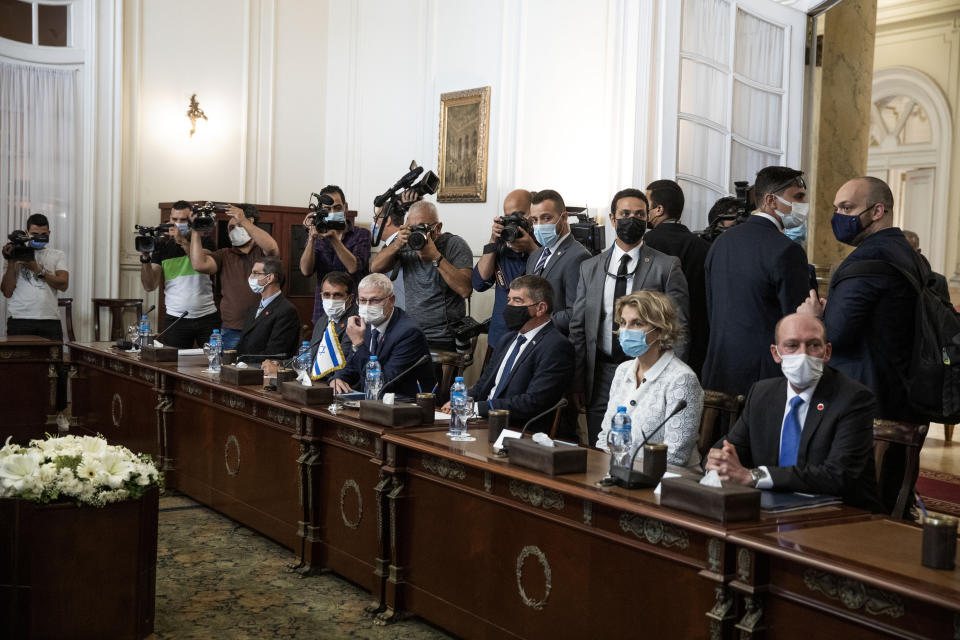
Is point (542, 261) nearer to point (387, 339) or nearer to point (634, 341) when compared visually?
point (387, 339)

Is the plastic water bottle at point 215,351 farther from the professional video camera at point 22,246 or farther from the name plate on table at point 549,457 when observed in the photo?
the name plate on table at point 549,457

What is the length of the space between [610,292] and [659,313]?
897 millimetres

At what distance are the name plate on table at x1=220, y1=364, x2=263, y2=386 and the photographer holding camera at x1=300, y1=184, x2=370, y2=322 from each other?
99cm

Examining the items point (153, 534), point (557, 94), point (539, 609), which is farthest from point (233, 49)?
point (539, 609)

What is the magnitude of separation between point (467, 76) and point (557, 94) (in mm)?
1163

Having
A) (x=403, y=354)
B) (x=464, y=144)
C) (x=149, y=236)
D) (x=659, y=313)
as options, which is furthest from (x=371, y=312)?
(x=464, y=144)

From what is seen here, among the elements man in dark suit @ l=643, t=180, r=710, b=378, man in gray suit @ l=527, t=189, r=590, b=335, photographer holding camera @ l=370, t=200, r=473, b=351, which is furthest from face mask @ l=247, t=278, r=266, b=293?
man in dark suit @ l=643, t=180, r=710, b=378

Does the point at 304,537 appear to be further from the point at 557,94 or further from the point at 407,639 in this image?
the point at 557,94

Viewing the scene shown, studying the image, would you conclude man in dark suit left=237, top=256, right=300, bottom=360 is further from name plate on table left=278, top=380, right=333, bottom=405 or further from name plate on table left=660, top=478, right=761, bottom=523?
name plate on table left=660, top=478, right=761, bottom=523

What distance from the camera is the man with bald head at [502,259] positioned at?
16.6 ft

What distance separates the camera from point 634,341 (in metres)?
3.33

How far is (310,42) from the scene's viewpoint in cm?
907

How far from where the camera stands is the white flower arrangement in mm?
2930

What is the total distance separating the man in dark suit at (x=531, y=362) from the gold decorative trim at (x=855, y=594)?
1887mm
